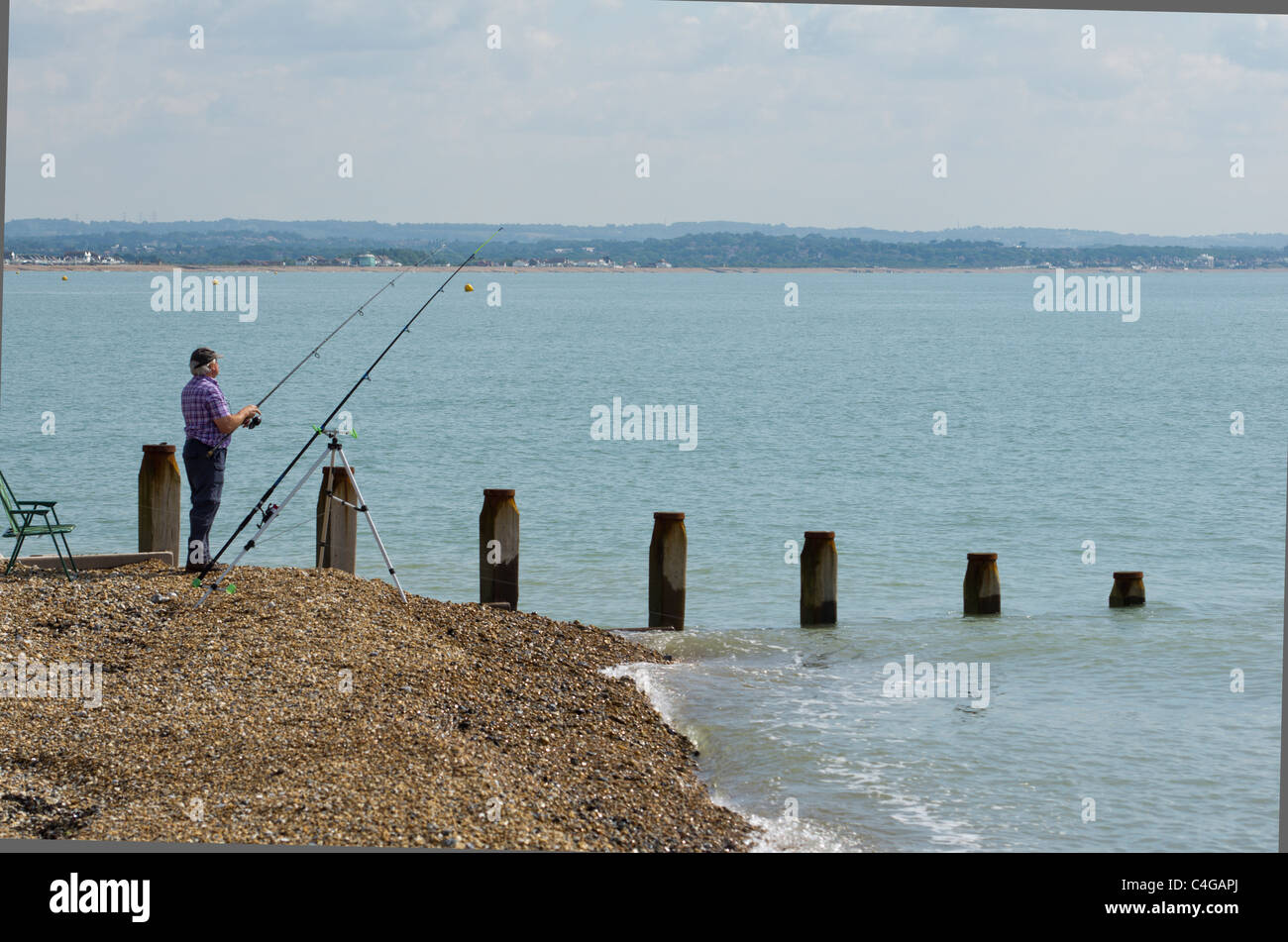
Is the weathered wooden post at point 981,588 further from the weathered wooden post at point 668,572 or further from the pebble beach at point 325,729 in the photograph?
the pebble beach at point 325,729

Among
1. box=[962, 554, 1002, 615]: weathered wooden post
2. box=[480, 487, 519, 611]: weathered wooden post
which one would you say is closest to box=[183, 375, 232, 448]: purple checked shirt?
box=[480, 487, 519, 611]: weathered wooden post

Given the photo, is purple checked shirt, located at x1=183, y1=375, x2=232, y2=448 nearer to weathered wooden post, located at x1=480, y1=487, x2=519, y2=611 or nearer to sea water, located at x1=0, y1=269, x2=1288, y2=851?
weathered wooden post, located at x1=480, y1=487, x2=519, y2=611

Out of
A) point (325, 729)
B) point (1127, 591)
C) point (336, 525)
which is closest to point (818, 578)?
point (336, 525)

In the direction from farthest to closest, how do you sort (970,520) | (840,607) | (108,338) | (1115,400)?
(108,338) < (1115,400) < (970,520) < (840,607)

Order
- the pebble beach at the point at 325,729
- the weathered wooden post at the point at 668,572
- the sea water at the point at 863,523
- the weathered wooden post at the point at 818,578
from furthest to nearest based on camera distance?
the weathered wooden post at the point at 818,578 < the weathered wooden post at the point at 668,572 < the sea water at the point at 863,523 < the pebble beach at the point at 325,729

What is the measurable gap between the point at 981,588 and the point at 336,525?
25.9 ft

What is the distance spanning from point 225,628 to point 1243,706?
9.80 meters

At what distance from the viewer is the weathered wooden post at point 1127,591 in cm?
1859

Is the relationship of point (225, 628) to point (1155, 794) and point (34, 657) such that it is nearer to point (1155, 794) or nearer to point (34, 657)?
point (34, 657)

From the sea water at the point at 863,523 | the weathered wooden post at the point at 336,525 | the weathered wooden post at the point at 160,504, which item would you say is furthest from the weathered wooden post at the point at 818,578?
the weathered wooden post at the point at 160,504

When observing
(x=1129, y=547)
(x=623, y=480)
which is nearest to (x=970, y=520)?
(x=1129, y=547)

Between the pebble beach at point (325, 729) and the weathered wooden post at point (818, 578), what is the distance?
339cm

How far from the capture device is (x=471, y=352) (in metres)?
84.2
